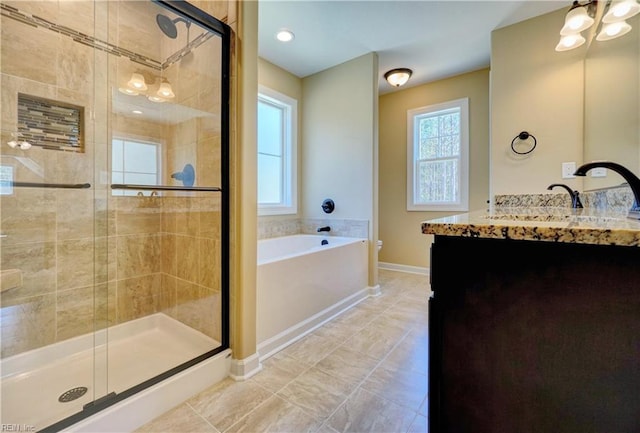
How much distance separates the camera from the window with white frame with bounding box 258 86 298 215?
3.35 meters

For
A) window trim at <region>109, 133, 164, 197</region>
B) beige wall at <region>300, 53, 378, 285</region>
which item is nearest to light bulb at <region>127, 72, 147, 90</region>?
window trim at <region>109, 133, 164, 197</region>

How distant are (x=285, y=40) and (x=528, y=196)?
9.33ft

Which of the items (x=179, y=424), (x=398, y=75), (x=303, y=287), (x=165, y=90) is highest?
(x=398, y=75)

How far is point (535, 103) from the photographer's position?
2.48 m

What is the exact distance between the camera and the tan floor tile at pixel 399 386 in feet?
4.71

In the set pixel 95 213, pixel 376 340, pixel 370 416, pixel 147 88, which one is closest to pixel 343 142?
pixel 147 88

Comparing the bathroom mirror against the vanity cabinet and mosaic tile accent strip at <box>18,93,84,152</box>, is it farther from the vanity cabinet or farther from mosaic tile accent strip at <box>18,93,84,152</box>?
mosaic tile accent strip at <box>18,93,84,152</box>

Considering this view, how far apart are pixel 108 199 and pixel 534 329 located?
98.3 inches

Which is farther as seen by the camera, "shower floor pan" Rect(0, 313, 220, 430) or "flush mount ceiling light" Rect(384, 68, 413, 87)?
"flush mount ceiling light" Rect(384, 68, 413, 87)

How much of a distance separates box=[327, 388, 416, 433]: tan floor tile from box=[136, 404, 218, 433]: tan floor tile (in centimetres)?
59

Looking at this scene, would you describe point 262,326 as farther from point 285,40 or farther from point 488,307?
point 285,40

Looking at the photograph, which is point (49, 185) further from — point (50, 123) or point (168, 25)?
point (168, 25)

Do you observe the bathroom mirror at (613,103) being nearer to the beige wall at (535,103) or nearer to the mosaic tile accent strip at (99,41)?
the beige wall at (535,103)

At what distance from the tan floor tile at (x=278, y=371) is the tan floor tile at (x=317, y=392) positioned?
47mm
